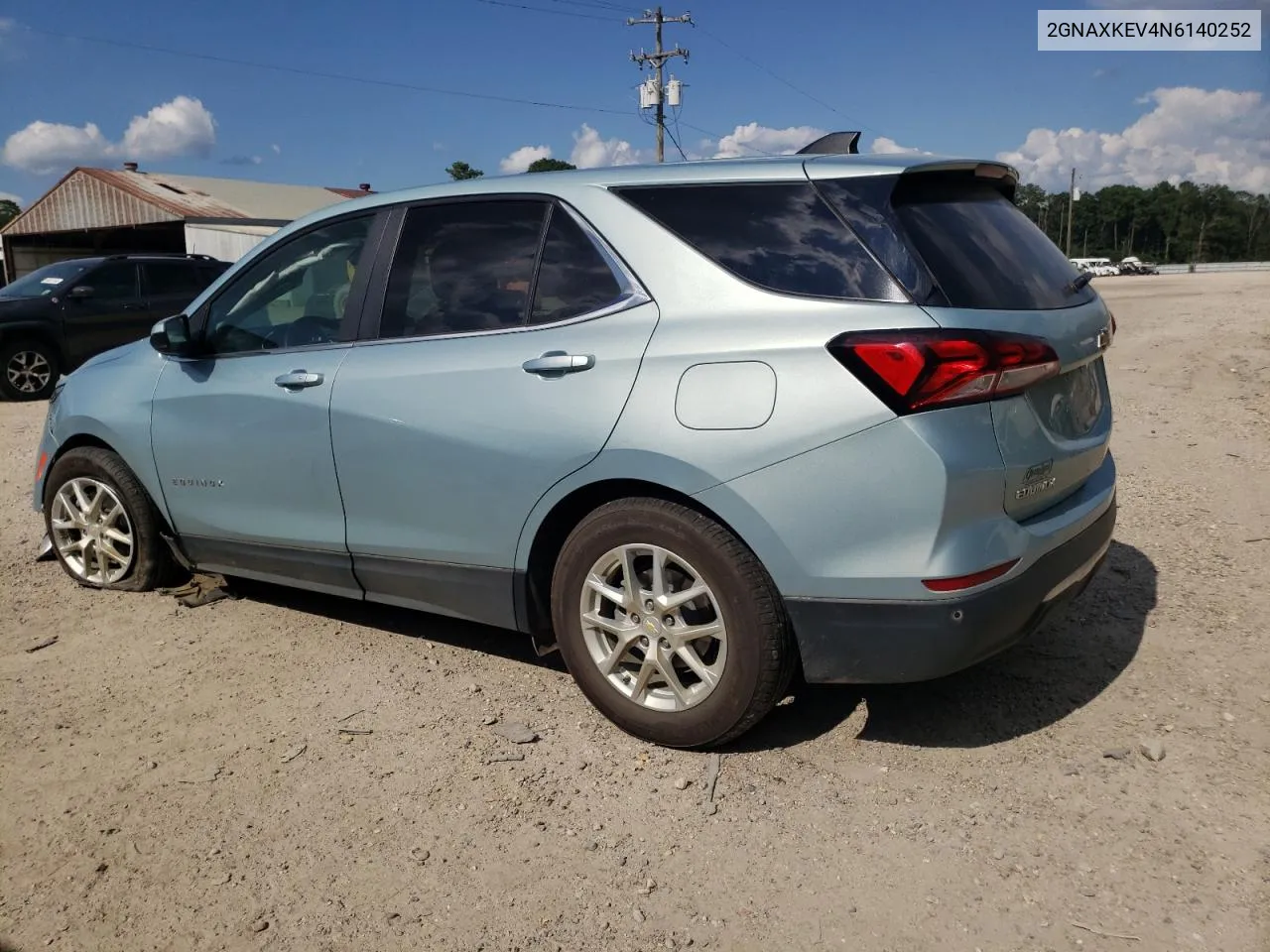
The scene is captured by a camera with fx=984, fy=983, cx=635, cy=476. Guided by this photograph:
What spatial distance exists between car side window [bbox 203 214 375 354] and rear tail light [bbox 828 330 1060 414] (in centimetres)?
214

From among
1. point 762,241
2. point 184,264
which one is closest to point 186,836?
point 762,241

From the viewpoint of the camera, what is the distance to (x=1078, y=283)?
135 inches

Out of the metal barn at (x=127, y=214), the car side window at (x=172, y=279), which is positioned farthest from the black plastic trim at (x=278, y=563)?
the metal barn at (x=127, y=214)

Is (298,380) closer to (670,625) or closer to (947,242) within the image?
(670,625)

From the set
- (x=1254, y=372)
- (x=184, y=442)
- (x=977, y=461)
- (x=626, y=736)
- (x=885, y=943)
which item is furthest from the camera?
(x=1254, y=372)

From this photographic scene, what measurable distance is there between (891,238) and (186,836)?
266 cm

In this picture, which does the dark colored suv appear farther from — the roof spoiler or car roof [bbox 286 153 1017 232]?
the roof spoiler

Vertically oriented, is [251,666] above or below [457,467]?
below

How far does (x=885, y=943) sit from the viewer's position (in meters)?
2.35

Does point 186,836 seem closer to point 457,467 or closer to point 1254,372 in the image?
point 457,467

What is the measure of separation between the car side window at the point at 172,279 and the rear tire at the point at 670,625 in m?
11.6

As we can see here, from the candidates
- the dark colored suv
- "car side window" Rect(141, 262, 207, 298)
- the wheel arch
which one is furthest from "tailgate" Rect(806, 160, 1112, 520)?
"car side window" Rect(141, 262, 207, 298)

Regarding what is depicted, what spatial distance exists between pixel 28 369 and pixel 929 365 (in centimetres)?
1225

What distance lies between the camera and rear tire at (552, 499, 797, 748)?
2.91 m
